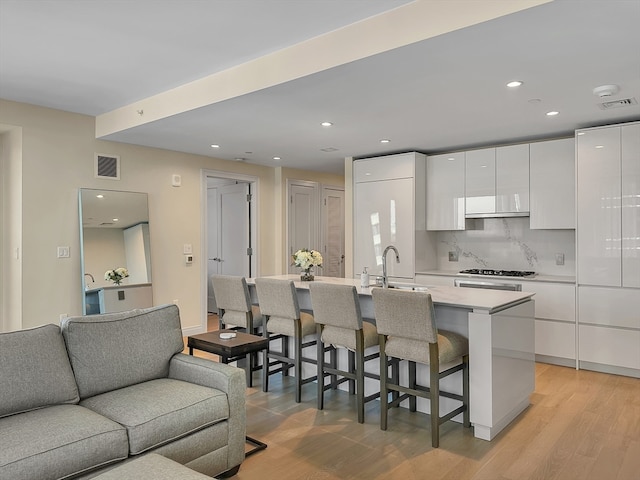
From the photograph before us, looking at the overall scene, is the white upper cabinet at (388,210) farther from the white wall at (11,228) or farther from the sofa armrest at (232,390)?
the white wall at (11,228)

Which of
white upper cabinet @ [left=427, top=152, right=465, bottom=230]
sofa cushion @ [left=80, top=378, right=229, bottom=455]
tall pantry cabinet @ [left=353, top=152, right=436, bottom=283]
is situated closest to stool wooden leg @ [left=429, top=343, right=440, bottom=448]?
sofa cushion @ [left=80, top=378, right=229, bottom=455]

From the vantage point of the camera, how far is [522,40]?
257cm

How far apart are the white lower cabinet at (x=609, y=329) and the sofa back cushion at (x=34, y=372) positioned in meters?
4.37

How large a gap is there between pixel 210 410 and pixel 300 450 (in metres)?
0.75

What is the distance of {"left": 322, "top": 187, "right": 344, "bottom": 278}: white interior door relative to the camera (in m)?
8.09

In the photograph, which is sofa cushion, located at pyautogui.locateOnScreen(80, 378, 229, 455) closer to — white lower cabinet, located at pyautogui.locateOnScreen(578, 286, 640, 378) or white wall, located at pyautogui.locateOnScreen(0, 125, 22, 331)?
white wall, located at pyautogui.locateOnScreen(0, 125, 22, 331)

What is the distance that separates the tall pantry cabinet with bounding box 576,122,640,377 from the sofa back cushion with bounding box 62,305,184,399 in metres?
3.83

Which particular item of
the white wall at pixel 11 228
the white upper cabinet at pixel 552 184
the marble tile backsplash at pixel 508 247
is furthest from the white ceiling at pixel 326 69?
the marble tile backsplash at pixel 508 247

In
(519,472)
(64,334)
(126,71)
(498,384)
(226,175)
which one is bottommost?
(519,472)

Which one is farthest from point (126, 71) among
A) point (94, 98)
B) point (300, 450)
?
point (300, 450)

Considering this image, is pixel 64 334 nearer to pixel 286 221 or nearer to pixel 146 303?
pixel 146 303

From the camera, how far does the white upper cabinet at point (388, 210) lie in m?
5.70

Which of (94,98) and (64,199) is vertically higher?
(94,98)

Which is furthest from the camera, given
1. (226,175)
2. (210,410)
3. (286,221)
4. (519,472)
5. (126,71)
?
(286,221)
